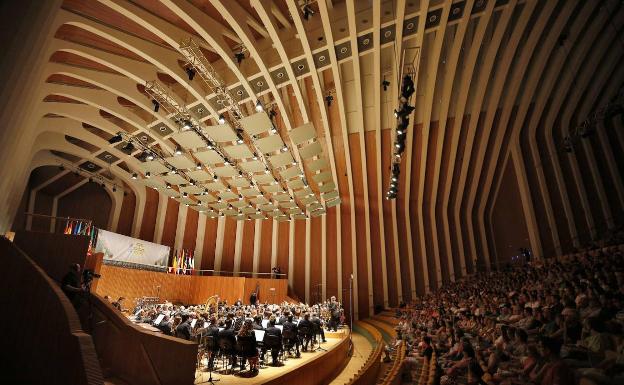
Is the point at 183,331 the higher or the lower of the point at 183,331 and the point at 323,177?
the lower

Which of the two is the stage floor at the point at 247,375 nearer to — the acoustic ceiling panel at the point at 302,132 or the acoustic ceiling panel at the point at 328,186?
the acoustic ceiling panel at the point at 302,132

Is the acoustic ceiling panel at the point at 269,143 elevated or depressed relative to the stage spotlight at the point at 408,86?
depressed

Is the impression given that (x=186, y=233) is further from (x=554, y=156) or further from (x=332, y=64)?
(x=554, y=156)

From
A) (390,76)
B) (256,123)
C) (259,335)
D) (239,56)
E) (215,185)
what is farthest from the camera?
(215,185)

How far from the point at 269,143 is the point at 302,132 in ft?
4.39

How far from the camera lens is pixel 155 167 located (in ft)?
44.0

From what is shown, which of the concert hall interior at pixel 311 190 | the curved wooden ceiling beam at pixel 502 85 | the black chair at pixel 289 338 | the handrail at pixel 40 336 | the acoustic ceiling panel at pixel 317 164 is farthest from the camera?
the acoustic ceiling panel at pixel 317 164

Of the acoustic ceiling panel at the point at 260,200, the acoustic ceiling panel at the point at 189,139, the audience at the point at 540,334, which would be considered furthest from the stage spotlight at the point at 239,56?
the audience at the point at 540,334

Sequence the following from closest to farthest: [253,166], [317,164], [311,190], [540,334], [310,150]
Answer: [540,334] → [310,150] → [317,164] → [253,166] → [311,190]

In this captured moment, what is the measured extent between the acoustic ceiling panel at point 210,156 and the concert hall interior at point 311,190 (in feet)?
0.30

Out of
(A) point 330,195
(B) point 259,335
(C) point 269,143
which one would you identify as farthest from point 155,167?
(B) point 259,335

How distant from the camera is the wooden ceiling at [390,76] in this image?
8594 mm

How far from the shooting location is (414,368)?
20.1ft

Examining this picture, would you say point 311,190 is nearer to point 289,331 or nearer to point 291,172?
point 291,172
